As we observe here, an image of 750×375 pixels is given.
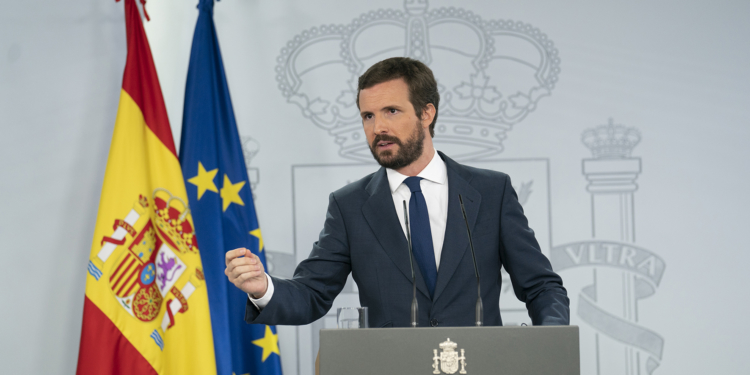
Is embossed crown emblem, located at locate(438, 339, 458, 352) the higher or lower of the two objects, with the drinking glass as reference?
lower

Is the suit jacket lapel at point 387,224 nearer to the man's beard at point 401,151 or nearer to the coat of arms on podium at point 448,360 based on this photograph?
the man's beard at point 401,151

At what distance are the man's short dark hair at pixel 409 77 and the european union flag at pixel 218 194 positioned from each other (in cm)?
111

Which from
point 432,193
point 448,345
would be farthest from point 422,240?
point 448,345

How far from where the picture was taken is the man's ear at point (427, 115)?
81.0 inches

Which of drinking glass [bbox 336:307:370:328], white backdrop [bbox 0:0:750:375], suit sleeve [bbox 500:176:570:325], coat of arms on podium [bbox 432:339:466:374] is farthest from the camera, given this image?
white backdrop [bbox 0:0:750:375]

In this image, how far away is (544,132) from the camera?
3.02m

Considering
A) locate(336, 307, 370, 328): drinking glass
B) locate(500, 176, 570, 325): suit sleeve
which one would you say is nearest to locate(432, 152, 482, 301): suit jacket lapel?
locate(500, 176, 570, 325): suit sleeve

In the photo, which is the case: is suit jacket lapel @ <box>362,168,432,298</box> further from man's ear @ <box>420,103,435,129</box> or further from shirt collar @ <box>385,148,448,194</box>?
man's ear @ <box>420,103,435,129</box>

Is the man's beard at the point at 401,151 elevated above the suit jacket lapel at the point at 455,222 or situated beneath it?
elevated above

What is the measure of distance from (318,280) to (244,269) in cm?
52

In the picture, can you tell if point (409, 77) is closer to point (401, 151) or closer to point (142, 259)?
point (401, 151)

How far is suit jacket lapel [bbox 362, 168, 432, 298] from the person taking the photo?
73.2 inches

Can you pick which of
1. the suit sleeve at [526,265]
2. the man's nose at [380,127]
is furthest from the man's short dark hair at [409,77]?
the suit sleeve at [526,265]

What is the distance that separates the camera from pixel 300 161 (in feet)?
10.2
